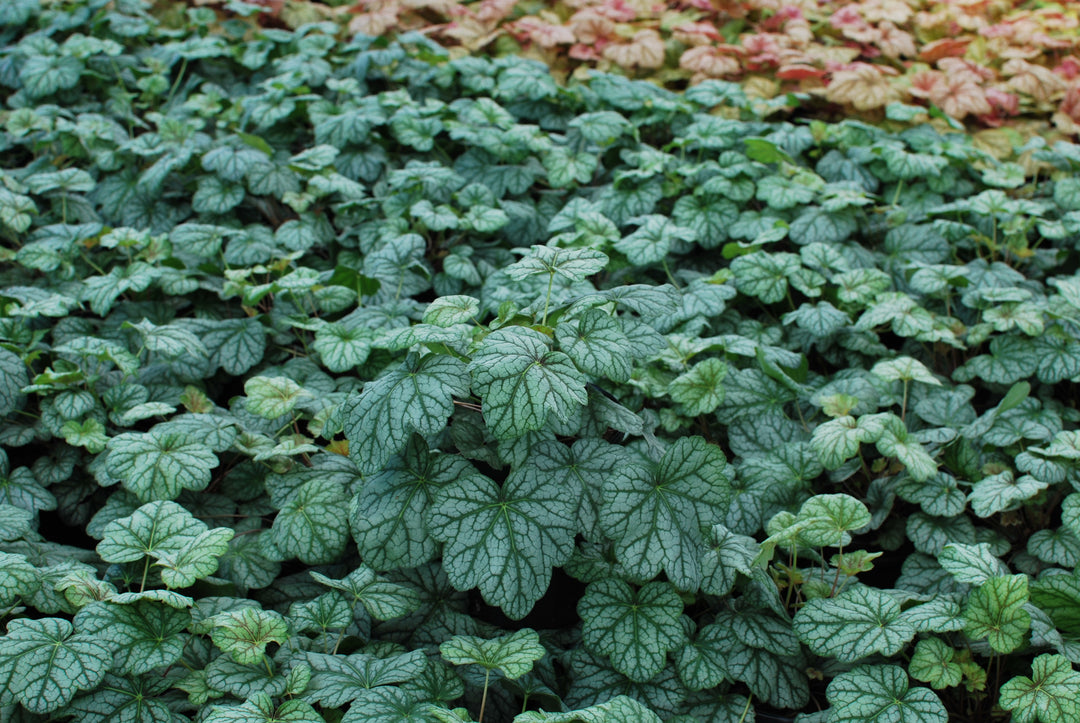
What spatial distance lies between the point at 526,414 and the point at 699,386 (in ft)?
3.44

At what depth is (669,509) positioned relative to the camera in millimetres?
1850

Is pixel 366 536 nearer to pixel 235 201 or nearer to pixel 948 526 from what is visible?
pixel 948 526

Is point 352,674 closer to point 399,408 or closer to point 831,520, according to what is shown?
point 399,408

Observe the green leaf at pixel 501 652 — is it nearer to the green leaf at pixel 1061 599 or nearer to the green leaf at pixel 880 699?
the green leaf at pixel 880 699

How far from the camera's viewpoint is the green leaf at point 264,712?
1.65 m

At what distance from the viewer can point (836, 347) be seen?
3055 millimetres

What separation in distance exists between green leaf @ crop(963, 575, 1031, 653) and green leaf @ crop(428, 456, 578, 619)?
0.93 meters

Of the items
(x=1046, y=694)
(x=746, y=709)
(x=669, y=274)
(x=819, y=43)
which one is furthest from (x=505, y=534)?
(x=819, y=43)

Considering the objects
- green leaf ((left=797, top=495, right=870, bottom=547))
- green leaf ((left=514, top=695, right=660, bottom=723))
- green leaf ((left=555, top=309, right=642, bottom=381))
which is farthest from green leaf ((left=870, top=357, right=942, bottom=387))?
green leaf ((left=514, top=695, right=660, bottom=723))

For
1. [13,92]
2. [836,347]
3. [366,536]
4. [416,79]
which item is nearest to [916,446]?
[836,347]

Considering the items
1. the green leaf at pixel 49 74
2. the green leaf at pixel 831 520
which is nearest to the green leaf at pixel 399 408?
Result: the green leaf at pixel 831 520

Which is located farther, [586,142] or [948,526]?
[586,142]

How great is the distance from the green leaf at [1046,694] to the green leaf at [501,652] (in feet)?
3.36

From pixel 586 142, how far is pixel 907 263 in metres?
1.65
